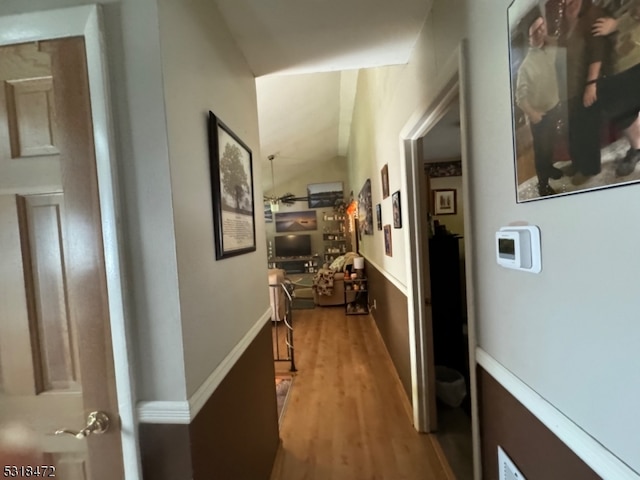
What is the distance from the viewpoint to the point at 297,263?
9641mm

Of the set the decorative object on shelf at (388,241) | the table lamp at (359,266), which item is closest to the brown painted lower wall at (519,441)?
the decorative object on shelf at (388,241)

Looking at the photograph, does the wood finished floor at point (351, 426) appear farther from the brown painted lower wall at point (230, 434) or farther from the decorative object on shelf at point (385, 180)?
the decorative object on shelf at point (385, 180)

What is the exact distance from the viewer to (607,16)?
0.57 meters

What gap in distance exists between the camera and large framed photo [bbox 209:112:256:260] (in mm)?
1228

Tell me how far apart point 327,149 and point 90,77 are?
7.81 meters

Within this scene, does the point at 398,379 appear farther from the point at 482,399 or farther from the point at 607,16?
the point at 607,16

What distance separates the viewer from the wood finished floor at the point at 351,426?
189 cm

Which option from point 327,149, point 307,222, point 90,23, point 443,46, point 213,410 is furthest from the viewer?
point 307,222

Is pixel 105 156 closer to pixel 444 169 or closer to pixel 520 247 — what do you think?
pixel 520 247

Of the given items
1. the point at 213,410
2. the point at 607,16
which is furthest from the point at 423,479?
the point at 607,16

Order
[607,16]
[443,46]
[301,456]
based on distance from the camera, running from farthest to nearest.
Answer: [301,456]
[443,46]
[607,16]

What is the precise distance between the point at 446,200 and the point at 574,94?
11.9 ft

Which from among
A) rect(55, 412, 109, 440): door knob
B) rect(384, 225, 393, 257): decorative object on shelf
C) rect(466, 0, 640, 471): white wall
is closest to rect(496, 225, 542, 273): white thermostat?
rect(466, 0, 640, 471): white wall

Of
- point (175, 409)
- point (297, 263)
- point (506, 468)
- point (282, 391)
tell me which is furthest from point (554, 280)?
point (297, 263)
